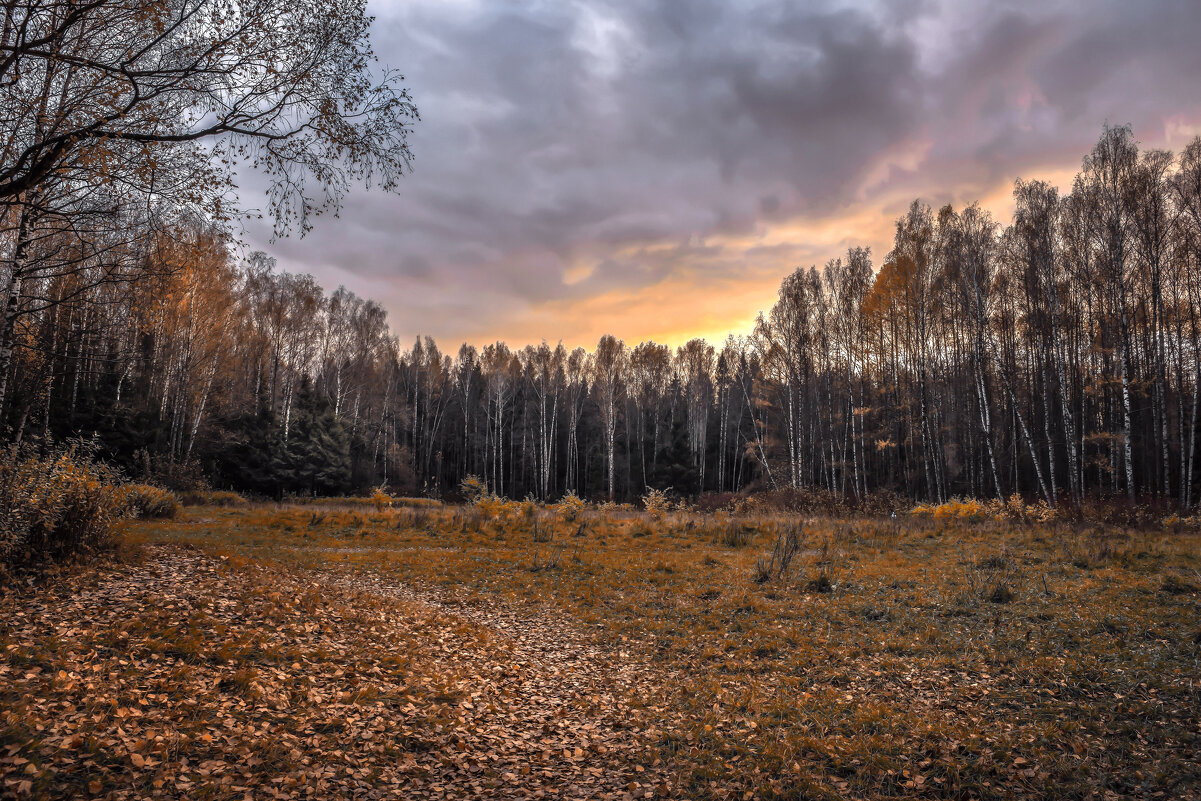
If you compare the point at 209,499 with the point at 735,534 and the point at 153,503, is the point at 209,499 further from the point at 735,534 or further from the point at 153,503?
the point at 735,534

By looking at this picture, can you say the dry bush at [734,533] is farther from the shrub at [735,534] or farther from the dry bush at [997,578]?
the dry bush at [997,578]

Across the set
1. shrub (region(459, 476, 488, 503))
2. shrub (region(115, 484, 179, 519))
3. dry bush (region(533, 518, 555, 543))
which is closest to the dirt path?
dry bush (region(533, 518, 555, 543))

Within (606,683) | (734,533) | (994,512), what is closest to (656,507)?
(734,533)

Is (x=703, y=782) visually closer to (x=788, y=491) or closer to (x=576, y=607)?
(x=576, y=607)

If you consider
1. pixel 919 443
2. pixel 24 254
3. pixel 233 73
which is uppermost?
pixel 233 73

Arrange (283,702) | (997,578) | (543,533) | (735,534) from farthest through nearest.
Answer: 1. (543,533)
2. (735,534)
3. (997,578)
4. (283,702)

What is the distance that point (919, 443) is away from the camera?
93.1ft

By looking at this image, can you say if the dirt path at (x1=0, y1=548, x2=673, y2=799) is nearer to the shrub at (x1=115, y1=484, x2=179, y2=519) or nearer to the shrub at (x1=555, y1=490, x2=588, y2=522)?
the shrub at (x1=115, y1=484, x2=179, y2=519)

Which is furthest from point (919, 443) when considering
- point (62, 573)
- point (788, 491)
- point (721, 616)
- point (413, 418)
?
point (413, 418)

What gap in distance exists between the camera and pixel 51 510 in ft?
20.2

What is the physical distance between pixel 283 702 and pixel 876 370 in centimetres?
3124

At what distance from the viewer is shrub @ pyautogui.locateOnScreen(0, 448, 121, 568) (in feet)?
19.4

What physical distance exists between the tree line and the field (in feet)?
27.4

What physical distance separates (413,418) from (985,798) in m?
45.7
